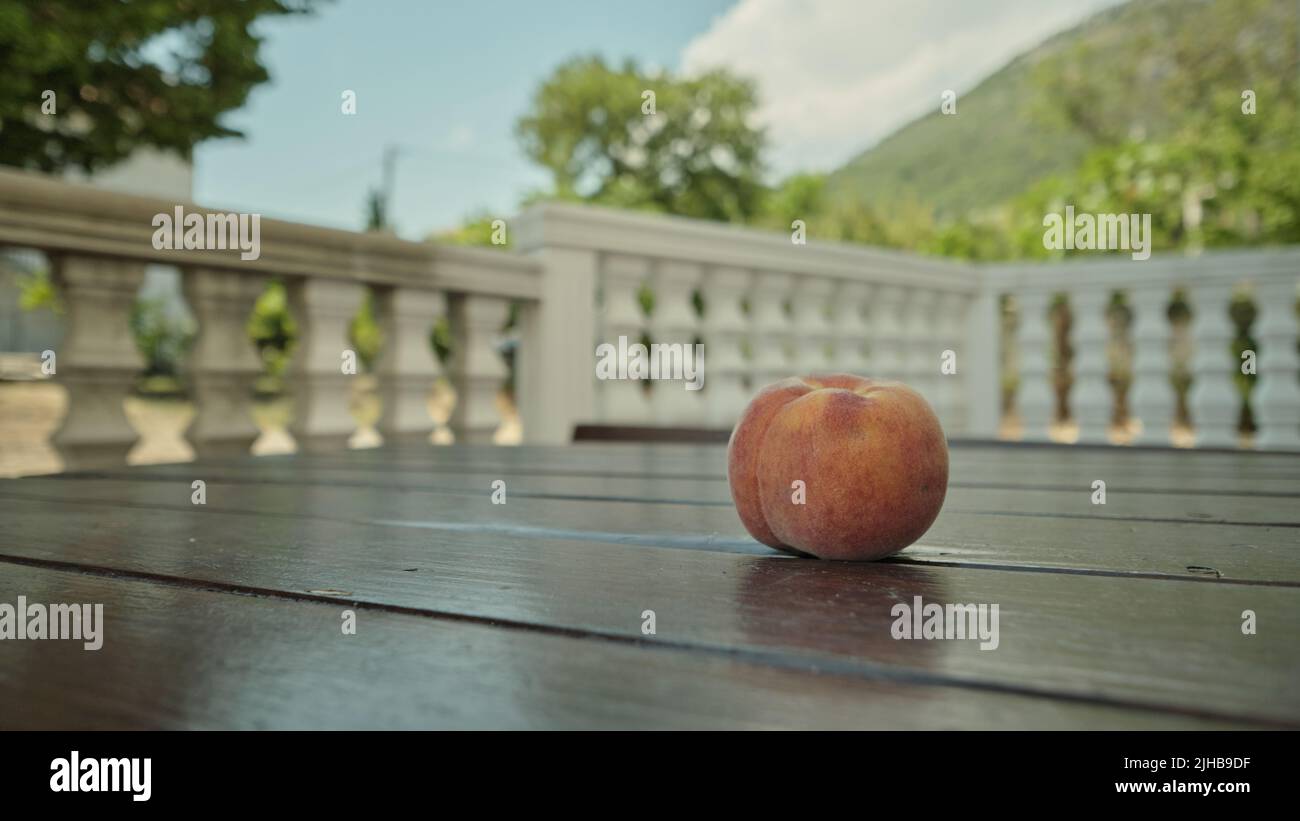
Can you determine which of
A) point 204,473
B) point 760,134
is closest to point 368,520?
point 204,473

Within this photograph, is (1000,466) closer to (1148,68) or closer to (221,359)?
(221,359)

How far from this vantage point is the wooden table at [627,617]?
0.35 m

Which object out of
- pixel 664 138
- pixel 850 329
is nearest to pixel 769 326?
pixel 850 329

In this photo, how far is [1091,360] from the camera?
156 inches

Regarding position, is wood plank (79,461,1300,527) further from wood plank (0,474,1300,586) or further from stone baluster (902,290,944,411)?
stone baluster (902,290,944,411)

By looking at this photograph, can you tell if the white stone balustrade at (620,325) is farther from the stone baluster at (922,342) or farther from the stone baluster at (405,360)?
the stone baluster at (922,342)

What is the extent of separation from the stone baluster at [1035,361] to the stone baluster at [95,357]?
3.60 meters

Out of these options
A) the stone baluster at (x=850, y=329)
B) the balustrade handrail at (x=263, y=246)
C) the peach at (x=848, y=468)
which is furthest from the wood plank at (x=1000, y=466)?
the stone baluster at (x=850, y=329)

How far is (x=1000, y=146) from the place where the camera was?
32.9m

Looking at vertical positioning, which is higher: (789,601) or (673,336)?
(673,336)

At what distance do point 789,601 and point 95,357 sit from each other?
190 cm

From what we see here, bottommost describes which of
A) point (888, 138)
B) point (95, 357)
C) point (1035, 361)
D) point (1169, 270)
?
point (95, 357)

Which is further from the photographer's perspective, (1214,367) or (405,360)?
(1214,367)
